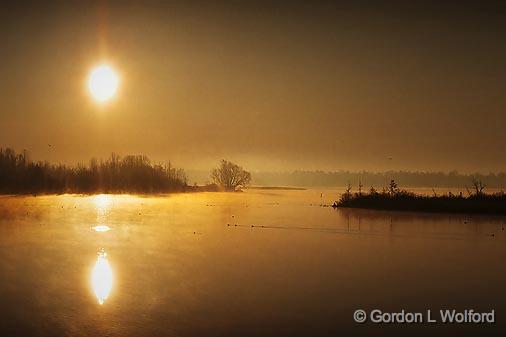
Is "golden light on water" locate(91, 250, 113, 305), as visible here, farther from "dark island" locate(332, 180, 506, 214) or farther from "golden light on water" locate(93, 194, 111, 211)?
"dark island" locate(332, 180, 506, 214)

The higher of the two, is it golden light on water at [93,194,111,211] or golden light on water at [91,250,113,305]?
golden light on water at [93,194,111,211]

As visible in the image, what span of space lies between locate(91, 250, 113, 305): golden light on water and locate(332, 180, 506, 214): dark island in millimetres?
33404

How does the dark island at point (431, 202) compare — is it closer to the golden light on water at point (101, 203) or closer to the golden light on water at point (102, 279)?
the golden light on water at point (101, 203)

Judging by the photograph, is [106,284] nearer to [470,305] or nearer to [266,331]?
[266,331]

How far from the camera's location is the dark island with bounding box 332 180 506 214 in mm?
42625

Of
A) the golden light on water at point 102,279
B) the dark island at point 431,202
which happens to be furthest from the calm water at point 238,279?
the dark island at point 431,202

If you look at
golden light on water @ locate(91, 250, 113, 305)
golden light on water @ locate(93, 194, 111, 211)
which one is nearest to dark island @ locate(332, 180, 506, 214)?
golden light on water @ locate(93, 194, 111, 211)

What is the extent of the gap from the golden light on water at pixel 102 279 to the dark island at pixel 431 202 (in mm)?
33404

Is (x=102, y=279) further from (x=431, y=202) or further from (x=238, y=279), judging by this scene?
(x=431, y=202)

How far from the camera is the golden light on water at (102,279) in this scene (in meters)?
13.3

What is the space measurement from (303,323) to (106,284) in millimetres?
6485

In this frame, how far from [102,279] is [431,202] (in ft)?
120

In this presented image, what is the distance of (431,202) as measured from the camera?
45219 mm

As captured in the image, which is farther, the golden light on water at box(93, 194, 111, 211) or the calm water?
the golden light on water at box(93, 194, 111, 211)
